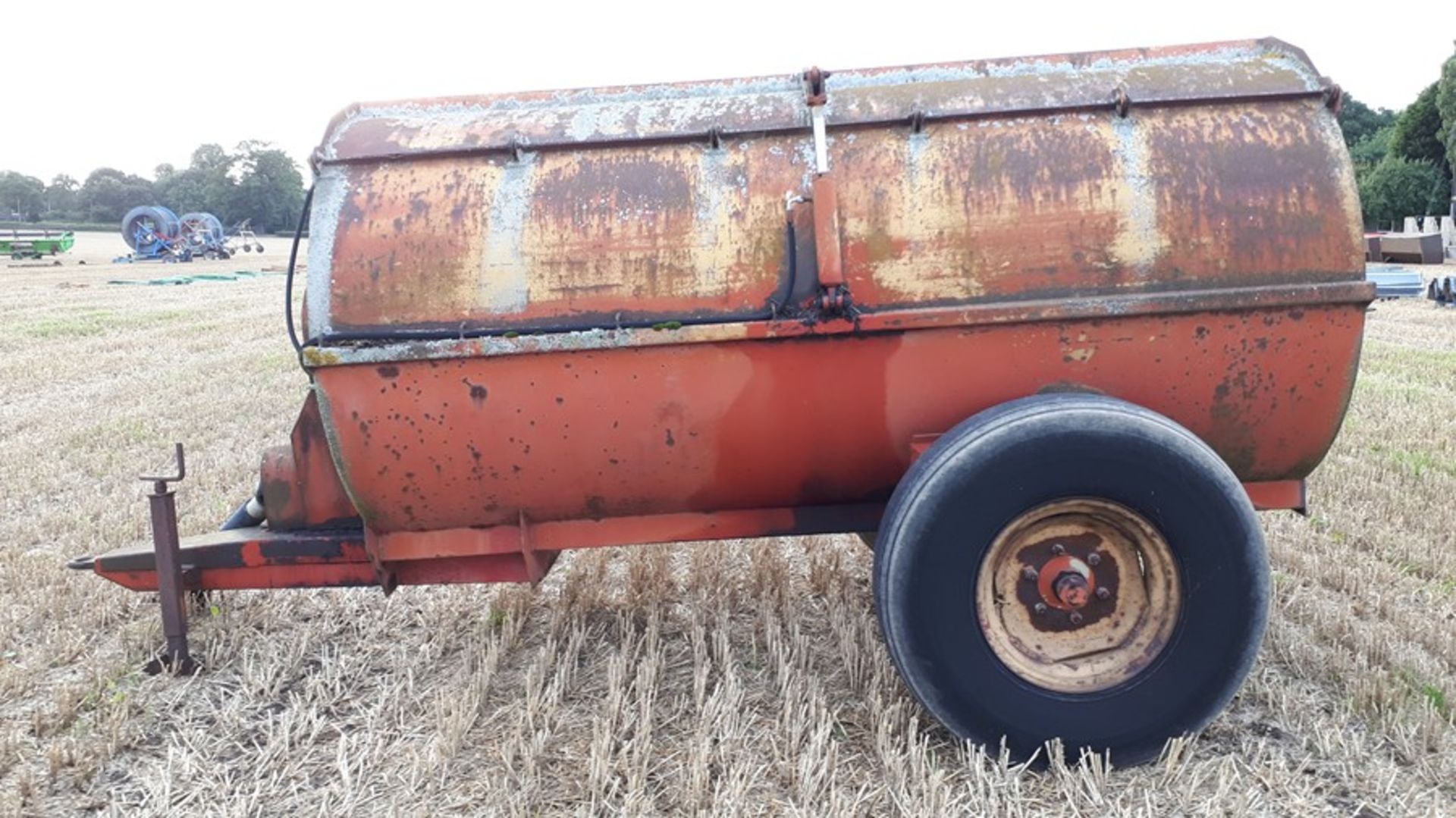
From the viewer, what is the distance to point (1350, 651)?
11.5 ft

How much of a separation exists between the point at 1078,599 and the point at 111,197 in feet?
274

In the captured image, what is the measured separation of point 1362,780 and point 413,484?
271cm

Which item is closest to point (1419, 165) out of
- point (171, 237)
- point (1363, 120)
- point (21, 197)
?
point (1363, 120)

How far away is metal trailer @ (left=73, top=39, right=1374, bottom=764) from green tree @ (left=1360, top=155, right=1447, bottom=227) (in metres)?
35.1

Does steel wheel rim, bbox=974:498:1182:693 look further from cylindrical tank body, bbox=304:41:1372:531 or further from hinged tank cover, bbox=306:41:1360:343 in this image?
hinged tank cover, bbox=306:41:1360:343

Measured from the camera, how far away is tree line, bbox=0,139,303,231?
6725cm

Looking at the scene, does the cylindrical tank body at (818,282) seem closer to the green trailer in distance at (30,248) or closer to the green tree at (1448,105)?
the green tree at (1448,105)

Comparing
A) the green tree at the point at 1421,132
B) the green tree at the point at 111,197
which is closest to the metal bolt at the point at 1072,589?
the green tree at the point at 1421,132

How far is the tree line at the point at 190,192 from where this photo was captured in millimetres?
67250

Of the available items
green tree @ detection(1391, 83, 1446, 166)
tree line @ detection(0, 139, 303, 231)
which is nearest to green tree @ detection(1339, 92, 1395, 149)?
green tree @ detection(1391, 83, 1446, 166)

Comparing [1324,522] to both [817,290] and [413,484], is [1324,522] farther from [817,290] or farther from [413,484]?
[413,484]

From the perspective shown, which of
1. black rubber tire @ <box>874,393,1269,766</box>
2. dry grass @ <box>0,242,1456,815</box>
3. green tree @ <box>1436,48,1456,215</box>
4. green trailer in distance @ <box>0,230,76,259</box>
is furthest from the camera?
green trailer in distance @ <box>0,230,76,259</box>

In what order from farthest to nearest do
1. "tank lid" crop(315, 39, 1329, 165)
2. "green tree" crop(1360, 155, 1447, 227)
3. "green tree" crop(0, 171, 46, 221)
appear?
"green tree" crop(0, 171, 46, 221) → "green tree" crop(1360, 155, 1447, 227) → "tank lid" crop(315, 39, 1329, 165)

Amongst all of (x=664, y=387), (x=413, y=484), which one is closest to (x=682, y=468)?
(x=664, y=387)
